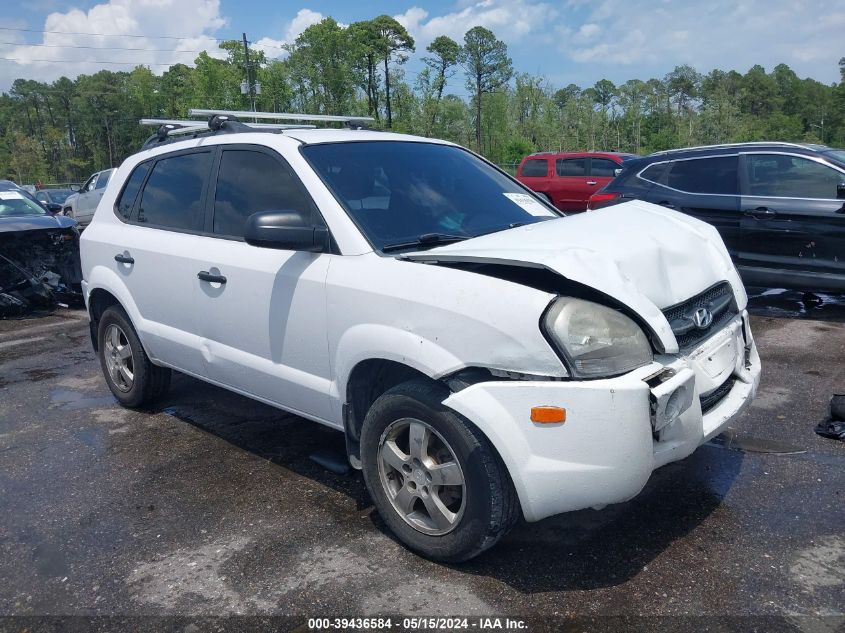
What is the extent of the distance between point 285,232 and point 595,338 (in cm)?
149

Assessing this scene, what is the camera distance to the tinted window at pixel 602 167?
59.7 feet

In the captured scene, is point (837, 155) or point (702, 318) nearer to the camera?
point (702, 318)

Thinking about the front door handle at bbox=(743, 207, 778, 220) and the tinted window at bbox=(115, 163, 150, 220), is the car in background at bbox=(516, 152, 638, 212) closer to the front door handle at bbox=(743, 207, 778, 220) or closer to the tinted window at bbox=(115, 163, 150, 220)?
the front door handle at bbox=(743, 207, 778, 220)

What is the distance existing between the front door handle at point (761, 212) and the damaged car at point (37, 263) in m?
8.63

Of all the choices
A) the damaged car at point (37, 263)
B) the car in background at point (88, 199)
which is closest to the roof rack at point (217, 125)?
the damaged car at point (37, 263)

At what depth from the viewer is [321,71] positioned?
188 ft

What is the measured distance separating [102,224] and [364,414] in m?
2.88

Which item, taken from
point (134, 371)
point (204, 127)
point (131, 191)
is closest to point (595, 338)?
point (204, 127)

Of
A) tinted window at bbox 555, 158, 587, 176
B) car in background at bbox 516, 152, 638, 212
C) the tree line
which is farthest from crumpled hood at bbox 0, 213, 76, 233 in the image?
the tree line

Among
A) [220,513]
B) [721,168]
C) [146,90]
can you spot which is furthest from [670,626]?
[146,90]

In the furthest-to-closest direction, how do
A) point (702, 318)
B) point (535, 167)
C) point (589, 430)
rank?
1. point (535, 167)
2. point (702, 318)
3. point (589, 430)

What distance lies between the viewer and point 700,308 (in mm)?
3062

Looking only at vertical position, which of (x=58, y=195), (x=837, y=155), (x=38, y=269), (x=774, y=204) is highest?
(x=58, y=195)

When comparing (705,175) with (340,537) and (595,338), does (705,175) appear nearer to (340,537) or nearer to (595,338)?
(595,338)
